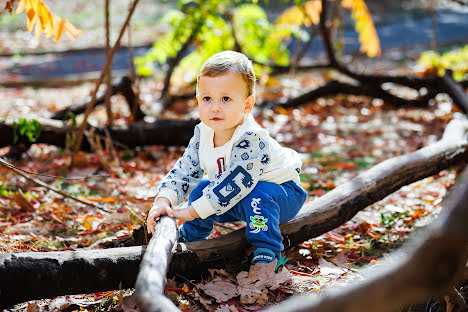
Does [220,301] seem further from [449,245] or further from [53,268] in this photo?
[449,245]

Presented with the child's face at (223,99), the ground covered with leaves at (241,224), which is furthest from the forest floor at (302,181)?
the child's face at (223,99)

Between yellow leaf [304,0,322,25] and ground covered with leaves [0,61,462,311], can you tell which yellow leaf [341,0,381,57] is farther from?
ground covered with leaves [0,61,462,311]

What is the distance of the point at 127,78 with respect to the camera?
230 inches

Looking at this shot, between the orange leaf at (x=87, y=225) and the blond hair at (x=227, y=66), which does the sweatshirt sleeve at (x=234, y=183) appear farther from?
the orange leaf at (x=87, y=225)

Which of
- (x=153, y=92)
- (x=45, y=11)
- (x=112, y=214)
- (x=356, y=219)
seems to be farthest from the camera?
(x=153, y=92)

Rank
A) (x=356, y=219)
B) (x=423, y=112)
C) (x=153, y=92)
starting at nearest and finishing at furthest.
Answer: (x=356, y=219) → (x=423, y=112) → (x=153, y=92)

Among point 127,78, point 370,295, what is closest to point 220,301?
point 370,295

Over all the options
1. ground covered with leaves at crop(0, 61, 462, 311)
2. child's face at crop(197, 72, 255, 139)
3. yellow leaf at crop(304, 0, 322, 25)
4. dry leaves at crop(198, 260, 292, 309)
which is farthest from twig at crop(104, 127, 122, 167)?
yellow leaf at crop(304, 0, 322, 25)

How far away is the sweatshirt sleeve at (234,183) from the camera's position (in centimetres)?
249

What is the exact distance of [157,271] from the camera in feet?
5.61

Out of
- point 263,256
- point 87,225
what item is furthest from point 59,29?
point 263,256

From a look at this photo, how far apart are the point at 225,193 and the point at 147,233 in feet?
1.59

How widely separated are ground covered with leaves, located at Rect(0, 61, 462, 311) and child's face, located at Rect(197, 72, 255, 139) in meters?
0.73

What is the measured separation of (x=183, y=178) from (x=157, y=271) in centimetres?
108
